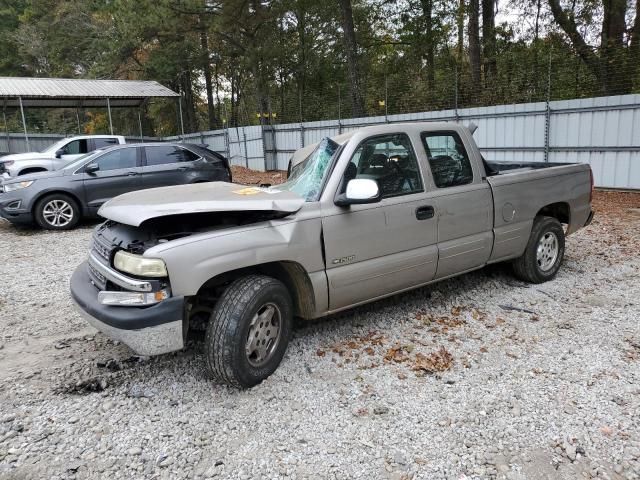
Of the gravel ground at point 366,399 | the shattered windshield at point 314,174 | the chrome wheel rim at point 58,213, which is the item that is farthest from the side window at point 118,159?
the shattered windshield at point 314,174

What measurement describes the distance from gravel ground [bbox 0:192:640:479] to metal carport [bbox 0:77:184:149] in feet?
59.9

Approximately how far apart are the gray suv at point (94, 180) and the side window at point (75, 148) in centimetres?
428

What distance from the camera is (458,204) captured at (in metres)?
4.51

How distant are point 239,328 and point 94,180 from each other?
25.1ft

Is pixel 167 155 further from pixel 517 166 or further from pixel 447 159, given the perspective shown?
pixel 447 159

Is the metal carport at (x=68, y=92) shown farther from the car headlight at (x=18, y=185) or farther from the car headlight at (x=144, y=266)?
the car headlight at (x=144, y=266)

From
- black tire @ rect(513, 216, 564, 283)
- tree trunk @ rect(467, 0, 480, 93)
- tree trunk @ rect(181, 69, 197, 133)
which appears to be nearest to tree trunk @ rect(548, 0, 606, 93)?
tree trunk @ rect(467, 0, 480, 93)

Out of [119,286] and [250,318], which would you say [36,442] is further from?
[250,318]

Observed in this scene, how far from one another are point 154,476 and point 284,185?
2.56 m

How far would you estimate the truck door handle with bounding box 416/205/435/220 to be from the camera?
13.9 feet

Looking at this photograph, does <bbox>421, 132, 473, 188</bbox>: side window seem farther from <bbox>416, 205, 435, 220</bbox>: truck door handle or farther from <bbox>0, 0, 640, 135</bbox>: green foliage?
<bbox>0, 0, 640, 135</bbox>: green foliage

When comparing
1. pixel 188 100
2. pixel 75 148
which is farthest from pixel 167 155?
pixel 188 100

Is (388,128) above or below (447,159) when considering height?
above

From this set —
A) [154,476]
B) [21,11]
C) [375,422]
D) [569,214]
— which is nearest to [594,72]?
[569,214]
